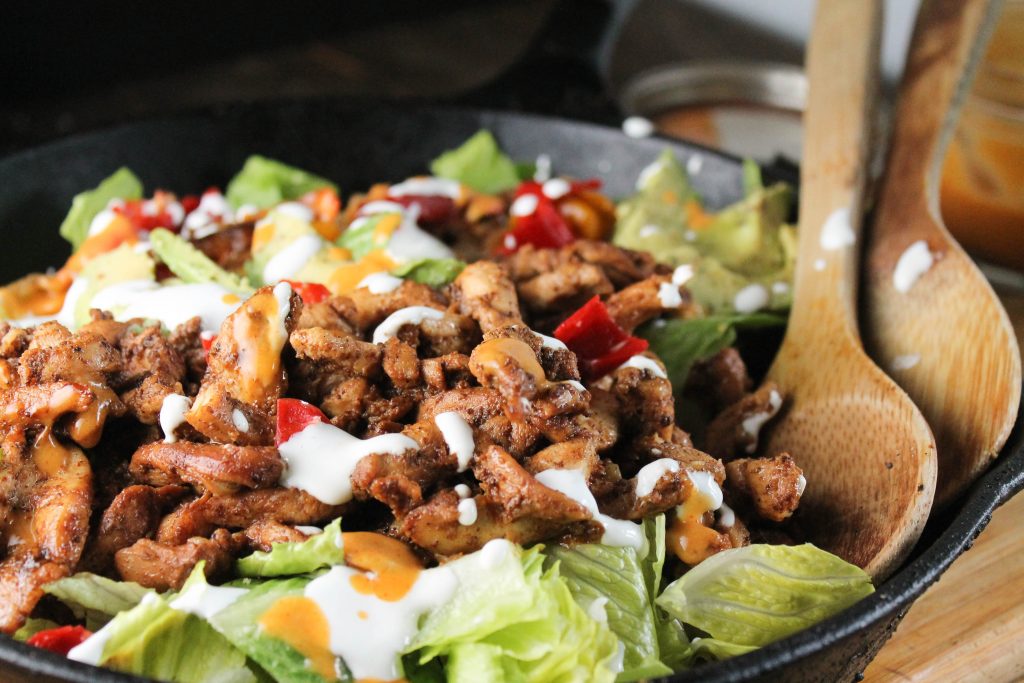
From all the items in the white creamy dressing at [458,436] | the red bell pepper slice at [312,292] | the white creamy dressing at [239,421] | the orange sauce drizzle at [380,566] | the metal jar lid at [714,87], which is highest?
the white creamy dressing at [239,421]

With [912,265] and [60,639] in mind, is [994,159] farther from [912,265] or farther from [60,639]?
[60,639]

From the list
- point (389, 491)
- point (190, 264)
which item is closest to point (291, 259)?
point (190, 264)

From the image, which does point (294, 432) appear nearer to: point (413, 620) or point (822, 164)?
point (413, 620)

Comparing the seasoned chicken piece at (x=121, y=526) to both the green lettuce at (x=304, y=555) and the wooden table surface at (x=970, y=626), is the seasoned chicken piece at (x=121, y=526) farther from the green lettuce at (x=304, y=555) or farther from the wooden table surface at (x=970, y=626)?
the wooden table surface at (x=970, y=626)

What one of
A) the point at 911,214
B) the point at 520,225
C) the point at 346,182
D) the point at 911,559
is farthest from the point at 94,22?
the point at 911,559

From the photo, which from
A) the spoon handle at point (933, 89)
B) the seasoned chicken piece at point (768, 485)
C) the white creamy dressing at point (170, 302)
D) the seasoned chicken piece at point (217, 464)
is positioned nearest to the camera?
the seasoned chicken piece at point (217, 464)

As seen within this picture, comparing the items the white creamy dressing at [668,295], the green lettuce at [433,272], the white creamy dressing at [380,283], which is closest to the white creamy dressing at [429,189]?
the green lettuce at [433,272]

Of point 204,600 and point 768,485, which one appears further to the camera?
point 768,485
